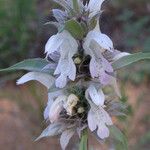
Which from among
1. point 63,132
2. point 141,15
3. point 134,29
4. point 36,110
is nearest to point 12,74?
point 36,110

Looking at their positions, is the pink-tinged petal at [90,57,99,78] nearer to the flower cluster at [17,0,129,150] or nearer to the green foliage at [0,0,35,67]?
the flower cluster at [17,0,129,150]

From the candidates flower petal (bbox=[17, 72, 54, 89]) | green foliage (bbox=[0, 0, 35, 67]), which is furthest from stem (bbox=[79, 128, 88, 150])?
green foliage (bbox=[0, 0, 35, 67])

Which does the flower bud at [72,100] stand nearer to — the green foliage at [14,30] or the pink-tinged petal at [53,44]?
the pink-tinged petal at [53,44]

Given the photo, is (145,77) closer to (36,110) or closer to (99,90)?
(36,110)

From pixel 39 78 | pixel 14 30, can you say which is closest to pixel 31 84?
pixel 14 30

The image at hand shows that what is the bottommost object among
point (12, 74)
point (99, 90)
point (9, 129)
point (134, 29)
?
point (9, 129)

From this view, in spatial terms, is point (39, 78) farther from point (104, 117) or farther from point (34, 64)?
point (104, 117)
